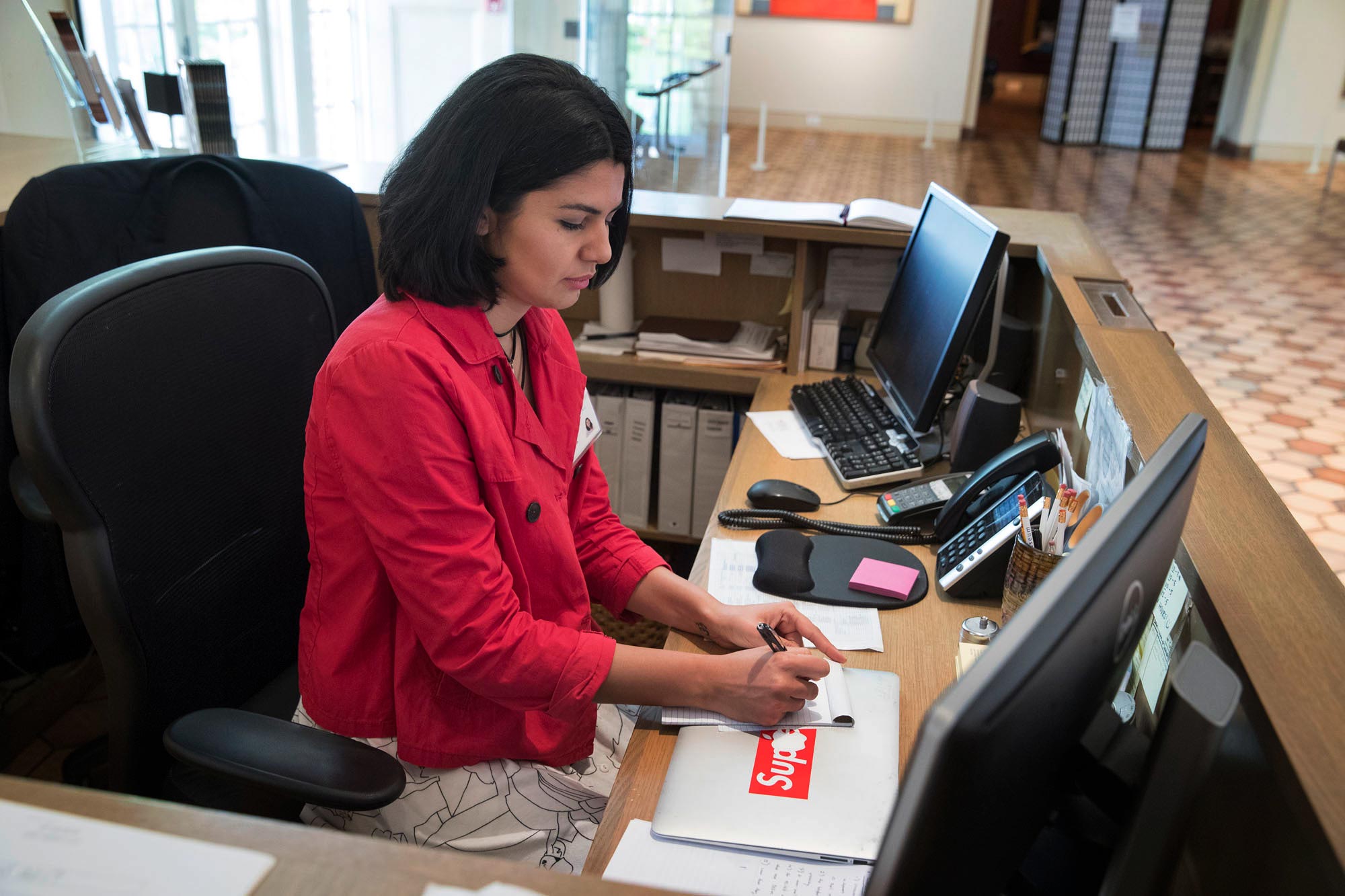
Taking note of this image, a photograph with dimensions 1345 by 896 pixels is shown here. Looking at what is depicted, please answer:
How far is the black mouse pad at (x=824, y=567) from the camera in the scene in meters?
1.48

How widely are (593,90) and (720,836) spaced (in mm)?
856

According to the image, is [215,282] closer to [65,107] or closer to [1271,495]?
[1271,495]

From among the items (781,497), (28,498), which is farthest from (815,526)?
(28,498)

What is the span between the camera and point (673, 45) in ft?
23.2

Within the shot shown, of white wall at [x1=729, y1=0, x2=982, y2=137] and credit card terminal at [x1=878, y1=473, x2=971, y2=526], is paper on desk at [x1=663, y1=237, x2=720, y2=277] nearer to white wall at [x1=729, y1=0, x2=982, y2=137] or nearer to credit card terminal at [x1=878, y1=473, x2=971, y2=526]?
credit card terminal at [x1=878, y1=473, x2=971, y2=526]

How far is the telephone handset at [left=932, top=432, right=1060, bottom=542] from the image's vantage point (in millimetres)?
1508

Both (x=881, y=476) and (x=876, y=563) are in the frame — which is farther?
(x=881, y=476)

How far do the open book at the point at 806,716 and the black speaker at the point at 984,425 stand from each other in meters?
0.70

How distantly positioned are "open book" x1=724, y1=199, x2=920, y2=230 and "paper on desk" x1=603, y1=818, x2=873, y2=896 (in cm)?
162

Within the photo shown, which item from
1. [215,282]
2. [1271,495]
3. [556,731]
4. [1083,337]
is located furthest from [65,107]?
[1271,495]

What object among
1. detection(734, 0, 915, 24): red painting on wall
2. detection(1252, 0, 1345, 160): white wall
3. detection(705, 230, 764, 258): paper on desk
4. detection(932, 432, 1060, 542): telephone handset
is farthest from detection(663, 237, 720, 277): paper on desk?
detection(1252, 0, 1345, 160): white wall

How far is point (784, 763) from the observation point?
113cm

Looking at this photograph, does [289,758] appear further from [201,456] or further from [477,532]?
[201,456]

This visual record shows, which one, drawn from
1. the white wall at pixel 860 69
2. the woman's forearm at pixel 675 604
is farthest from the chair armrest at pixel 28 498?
the white wall at pixel 860 69
